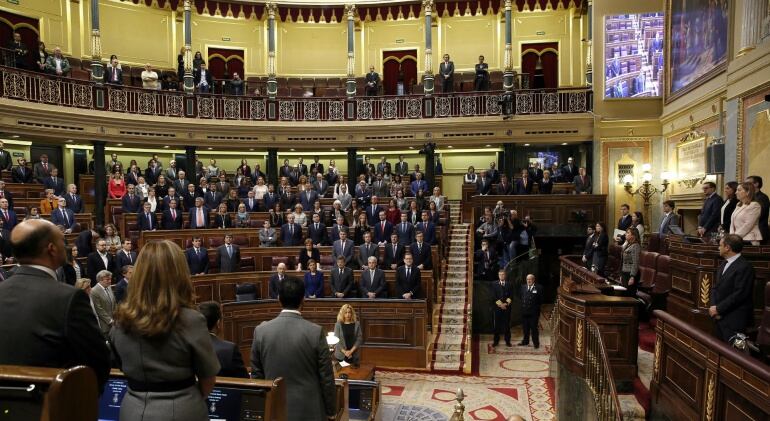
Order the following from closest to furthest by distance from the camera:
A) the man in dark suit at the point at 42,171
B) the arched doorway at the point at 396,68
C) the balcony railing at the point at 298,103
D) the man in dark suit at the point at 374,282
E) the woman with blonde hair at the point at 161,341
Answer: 1. the woman with blonde hair at the point at 161,341
2. the man in dark suit at the point at 374,282
3. the man in dark suit at the point at 42,171
4. the balcony railing at the point at 298,103
5. the arched doorway at the point at 396,68

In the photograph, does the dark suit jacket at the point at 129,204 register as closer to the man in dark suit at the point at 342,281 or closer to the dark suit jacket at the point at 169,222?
the dark suit jacket at the point at 169,222

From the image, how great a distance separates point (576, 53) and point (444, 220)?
8824mm

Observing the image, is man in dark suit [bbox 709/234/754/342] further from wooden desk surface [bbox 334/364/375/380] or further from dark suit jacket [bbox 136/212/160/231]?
dark suit jacket [bbox 136/212/160/231]

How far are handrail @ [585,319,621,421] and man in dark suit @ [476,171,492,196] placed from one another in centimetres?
805

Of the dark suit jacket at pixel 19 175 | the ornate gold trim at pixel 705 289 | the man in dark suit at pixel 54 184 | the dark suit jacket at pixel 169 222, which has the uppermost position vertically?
the dark suit jacket at pixel 19 175

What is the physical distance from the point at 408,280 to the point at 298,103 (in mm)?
8967

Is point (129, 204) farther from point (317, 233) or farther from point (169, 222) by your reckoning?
point (317, 233)

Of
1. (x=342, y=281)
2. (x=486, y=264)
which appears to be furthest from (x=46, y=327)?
(x=486, y=264)

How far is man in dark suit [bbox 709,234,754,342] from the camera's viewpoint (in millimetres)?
4078

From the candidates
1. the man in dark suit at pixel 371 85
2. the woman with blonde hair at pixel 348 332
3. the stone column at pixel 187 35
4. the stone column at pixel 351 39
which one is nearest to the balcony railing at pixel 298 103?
the man in dark suit at pixel 371 85

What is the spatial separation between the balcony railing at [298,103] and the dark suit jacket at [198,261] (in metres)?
6.67

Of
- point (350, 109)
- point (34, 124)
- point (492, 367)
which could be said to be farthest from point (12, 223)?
point (350, 109)

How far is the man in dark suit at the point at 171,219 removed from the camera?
10.1 m

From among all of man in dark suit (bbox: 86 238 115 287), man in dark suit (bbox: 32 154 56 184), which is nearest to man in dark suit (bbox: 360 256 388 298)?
man in dark suit (bbox: 86 238 115 287)
